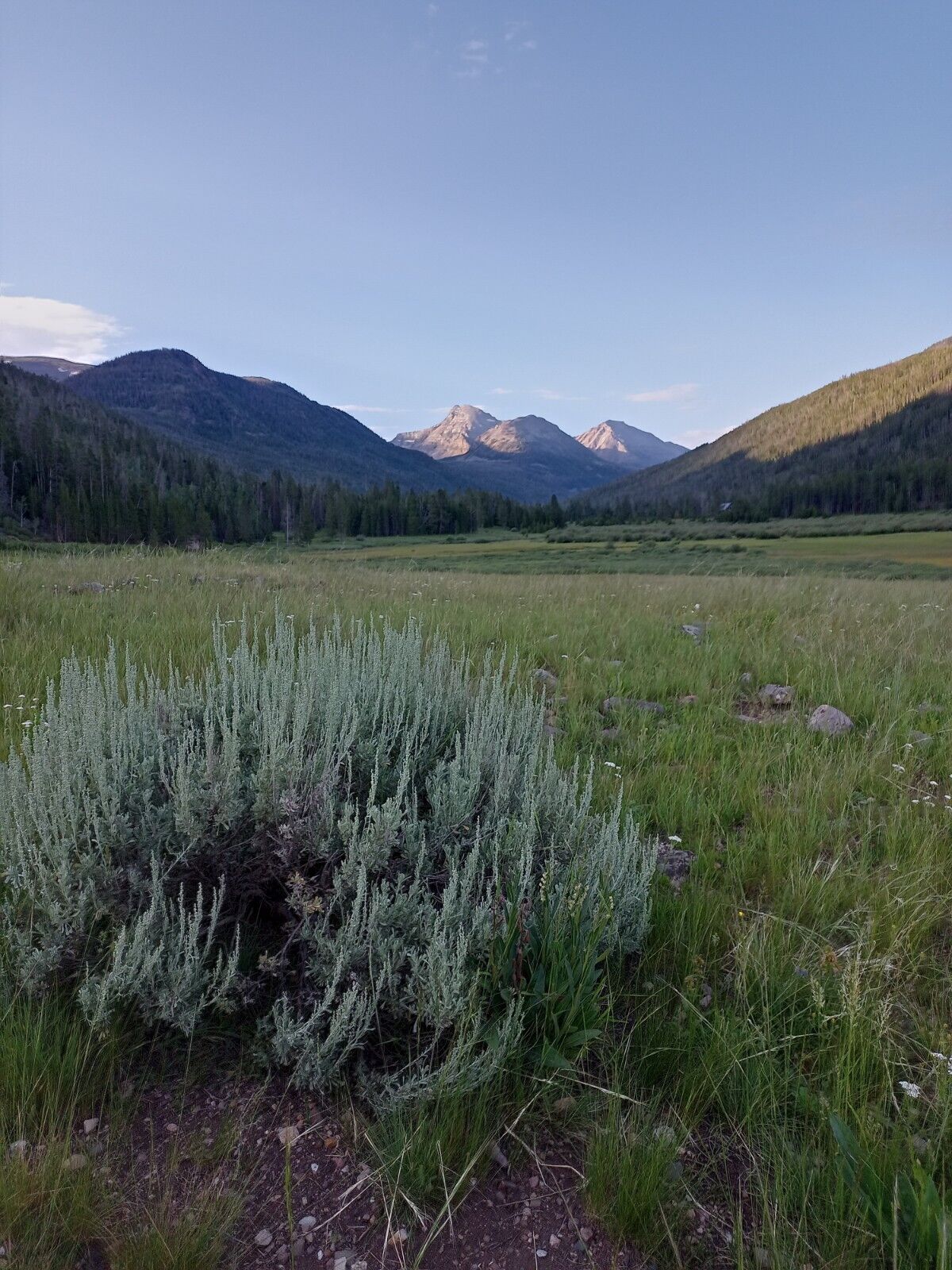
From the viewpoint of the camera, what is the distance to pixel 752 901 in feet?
9.26

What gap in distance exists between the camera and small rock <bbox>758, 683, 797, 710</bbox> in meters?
5.39

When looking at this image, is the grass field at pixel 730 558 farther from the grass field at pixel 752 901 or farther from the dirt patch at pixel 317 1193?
the dirt patch at pixel 317 1193

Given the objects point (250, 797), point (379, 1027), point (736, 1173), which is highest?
point (250, 797)

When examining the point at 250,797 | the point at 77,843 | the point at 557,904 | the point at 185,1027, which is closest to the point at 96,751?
the point at 77,843

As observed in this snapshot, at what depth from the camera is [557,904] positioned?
224cm

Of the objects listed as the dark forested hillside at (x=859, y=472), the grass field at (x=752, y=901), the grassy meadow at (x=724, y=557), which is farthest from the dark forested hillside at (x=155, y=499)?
the grass field at (x=752, y=901)

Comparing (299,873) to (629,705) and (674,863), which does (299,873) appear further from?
(629,705)

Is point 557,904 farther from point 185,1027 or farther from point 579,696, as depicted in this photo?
point 579,696

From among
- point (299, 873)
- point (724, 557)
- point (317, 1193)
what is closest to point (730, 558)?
point (724, 557)

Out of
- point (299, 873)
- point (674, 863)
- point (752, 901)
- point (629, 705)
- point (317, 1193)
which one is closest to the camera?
point (317, 1193)

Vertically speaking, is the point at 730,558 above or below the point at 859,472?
below

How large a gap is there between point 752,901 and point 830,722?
2415 mm

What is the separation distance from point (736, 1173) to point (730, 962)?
776mm

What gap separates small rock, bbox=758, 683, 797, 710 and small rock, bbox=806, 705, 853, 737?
45 cm
